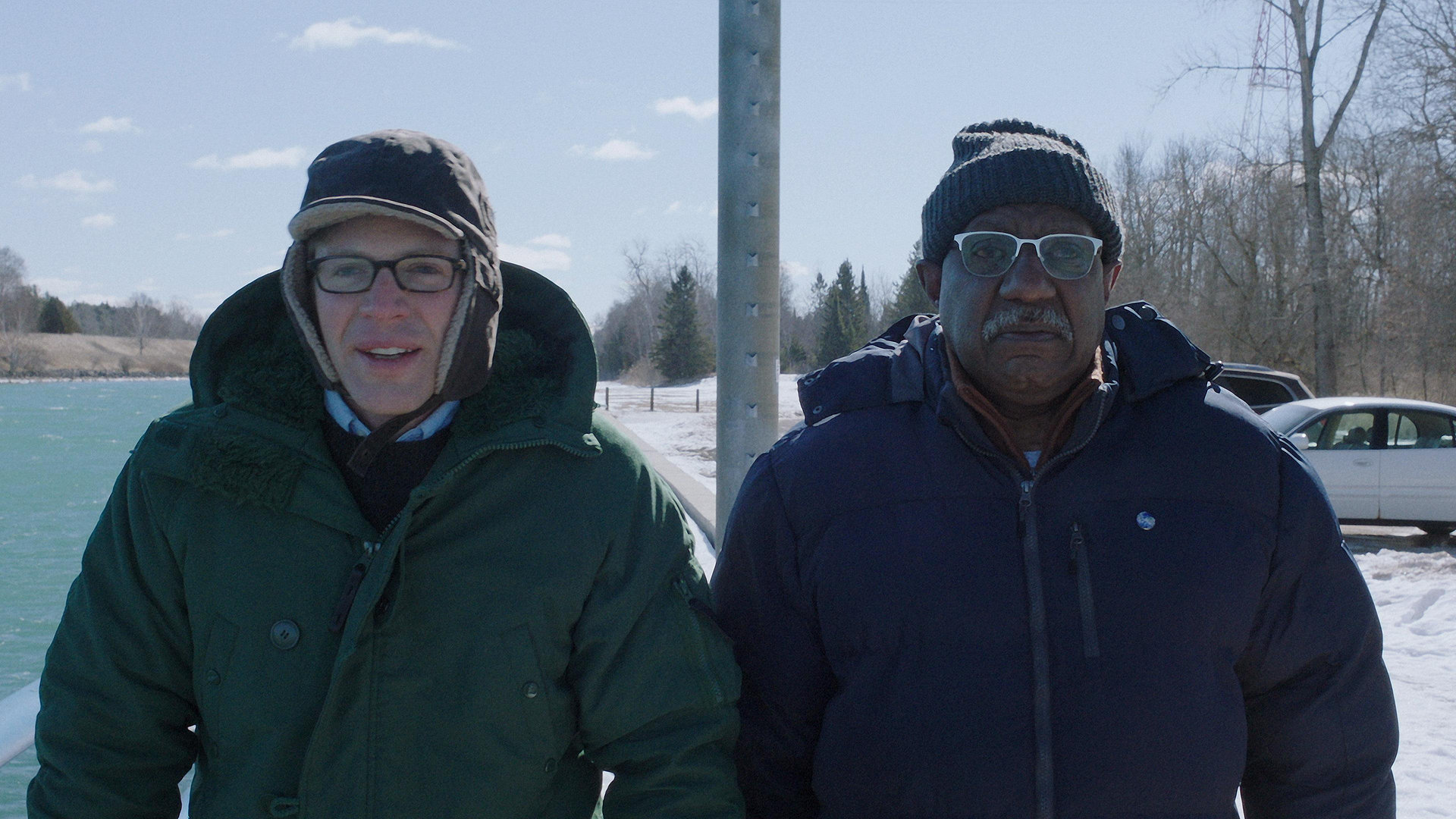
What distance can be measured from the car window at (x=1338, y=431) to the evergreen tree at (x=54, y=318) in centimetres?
13332

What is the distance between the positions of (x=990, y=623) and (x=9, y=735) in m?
2.22

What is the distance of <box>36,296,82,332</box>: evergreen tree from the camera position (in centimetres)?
11456

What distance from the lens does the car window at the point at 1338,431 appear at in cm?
1073

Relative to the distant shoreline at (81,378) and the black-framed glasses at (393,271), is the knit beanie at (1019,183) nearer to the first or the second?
the black-framed glasses at (393,271)

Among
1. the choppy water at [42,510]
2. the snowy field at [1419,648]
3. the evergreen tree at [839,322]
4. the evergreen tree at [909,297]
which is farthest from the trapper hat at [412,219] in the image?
the evergreen tree at [839,322]

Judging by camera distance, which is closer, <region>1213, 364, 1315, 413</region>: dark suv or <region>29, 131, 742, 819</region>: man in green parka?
<region>29, 131, 742, 819</region>: man in green parka

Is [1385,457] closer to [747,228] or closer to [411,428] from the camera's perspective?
[747,228]

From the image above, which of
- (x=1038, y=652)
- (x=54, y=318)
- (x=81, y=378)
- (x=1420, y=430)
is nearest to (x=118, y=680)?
(x=1038, y=652)

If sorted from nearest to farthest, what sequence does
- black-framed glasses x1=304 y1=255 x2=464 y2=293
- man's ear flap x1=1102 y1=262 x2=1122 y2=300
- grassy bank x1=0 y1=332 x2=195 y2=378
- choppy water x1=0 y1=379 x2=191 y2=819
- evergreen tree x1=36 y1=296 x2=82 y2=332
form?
black-framed glasses x1=304 y1=255 x2=464 y2=293, man's ear flap x1=1102 y1=262 x2=1122 y2=300, choppy water x1=0 y1=379 x2=191 y2=819, grassy bank x1=0 y1=332 x2=195 y2=378, evergreen tree x1=36 y1=296 x2=82 y2=332

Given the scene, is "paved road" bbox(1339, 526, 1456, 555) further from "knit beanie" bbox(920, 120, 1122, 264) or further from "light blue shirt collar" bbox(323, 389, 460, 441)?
"light blue shirt collar" bbox(323, 389, 460, 441)

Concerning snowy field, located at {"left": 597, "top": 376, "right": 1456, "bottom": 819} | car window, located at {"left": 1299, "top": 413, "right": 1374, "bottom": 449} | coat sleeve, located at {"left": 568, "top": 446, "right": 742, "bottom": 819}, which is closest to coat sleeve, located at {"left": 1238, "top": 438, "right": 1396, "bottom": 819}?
coat sleeve, located at {"left": 568, "top": 446, "right": 742, "bottom": 819}

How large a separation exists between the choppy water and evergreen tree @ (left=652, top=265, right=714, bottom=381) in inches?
1210

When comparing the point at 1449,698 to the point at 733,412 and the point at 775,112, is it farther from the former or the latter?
the point at 775,112

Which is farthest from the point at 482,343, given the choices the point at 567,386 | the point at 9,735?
the point at 9,735
